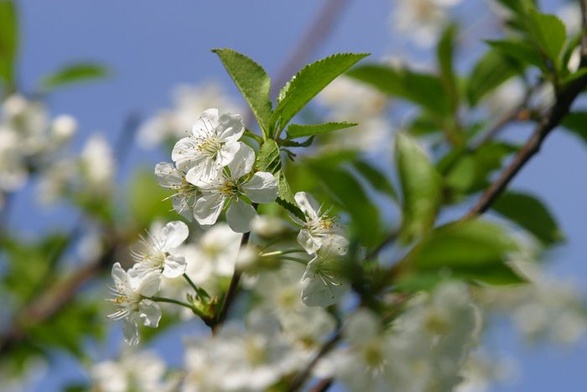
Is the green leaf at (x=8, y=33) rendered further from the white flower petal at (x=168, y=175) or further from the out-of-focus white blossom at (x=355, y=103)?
the white flower petal at (x=168, y=175)

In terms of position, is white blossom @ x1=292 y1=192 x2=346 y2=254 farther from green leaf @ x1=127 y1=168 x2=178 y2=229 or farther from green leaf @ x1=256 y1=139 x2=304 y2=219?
green leaf @ x1=127 y1=168 x2=178 y2=229

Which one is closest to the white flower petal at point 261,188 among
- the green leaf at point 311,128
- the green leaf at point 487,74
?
the green leaf at point 311,128

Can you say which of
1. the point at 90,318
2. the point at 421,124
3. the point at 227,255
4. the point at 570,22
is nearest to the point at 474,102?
the point at 421,124

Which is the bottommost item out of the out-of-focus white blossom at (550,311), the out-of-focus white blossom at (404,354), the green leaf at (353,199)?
the out-of-focus white blossom at (550,311)

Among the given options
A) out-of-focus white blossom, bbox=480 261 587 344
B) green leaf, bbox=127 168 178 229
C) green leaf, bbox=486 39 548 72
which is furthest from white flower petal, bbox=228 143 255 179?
out-of-focus white blossom, bbox=480 261 587 344

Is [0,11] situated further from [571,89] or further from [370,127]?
[571,89]
